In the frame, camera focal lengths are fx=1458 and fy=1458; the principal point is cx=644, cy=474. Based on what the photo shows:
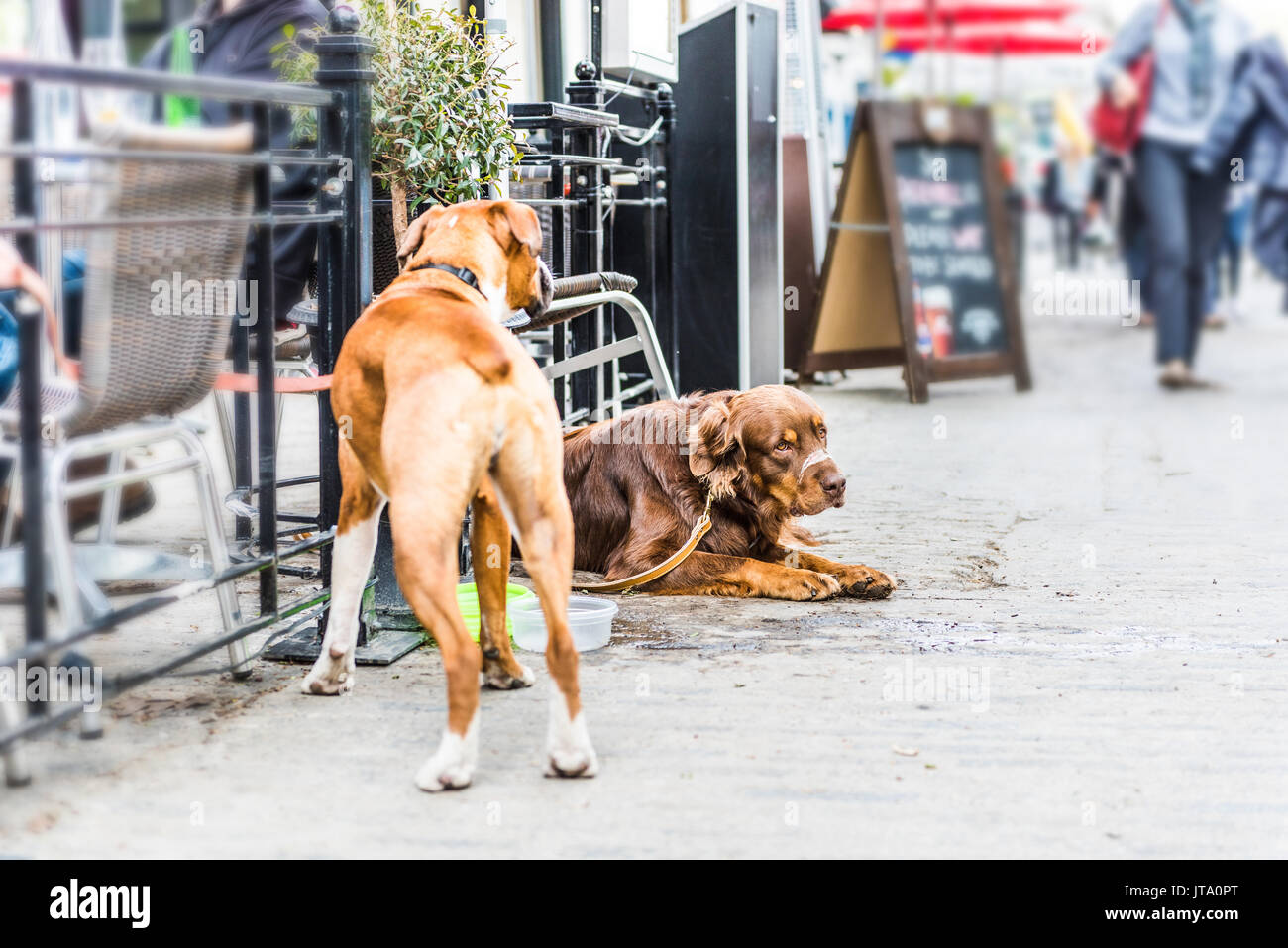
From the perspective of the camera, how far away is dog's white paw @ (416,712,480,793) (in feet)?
9.34

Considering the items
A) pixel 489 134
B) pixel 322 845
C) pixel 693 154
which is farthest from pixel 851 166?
pixel 322 845

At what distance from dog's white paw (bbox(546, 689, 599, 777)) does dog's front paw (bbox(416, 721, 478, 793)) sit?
165mm

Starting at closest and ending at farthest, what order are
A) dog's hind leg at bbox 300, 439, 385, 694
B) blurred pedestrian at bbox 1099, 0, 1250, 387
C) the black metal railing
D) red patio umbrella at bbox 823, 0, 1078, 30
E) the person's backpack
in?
the black metal railing
dog's hind leg at bbox 300, 439, 385, 694
blurred pedestrian at bbox 1099, 0, 1250, 387
the person's backpack
red patio umbrella at bbox 823, 0, 1078, 30

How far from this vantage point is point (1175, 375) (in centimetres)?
968

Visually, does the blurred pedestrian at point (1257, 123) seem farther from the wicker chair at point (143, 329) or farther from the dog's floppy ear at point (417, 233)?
the wicker chair at point (143, 329)

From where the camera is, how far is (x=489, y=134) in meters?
4.18

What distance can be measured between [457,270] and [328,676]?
101cm

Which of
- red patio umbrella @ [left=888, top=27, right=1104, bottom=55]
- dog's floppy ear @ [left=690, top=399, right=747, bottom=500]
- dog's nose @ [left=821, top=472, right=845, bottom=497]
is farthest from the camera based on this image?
red patio umbrella @ [left=888, top=27, right=1104, bottom=55]

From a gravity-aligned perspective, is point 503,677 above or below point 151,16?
below

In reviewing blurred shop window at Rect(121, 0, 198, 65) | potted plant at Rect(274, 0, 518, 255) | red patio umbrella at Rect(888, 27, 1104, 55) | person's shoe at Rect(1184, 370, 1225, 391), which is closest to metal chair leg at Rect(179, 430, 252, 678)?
potted plant at Rect(274, 0, 518, 255)

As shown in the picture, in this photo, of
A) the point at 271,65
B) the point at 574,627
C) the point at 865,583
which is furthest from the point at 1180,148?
the point at 574,627

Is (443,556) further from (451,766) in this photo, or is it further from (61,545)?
(61,545)

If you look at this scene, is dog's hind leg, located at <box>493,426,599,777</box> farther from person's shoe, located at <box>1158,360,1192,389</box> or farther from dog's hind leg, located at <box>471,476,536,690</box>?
person's shoe, located at <box>1158,360,1192,389</box>
